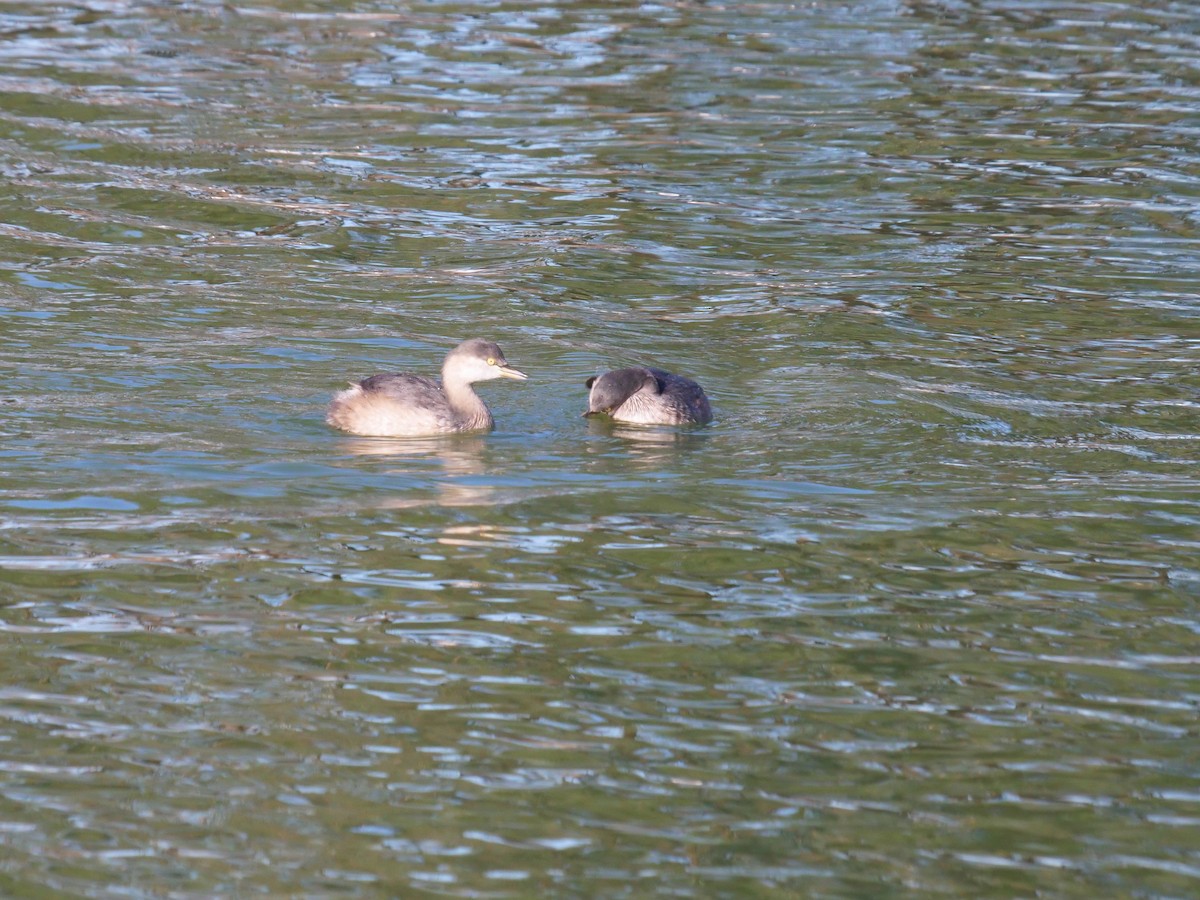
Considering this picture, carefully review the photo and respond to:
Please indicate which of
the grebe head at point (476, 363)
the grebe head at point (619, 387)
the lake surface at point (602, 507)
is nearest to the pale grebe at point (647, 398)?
the grebe head at point (619, 387)

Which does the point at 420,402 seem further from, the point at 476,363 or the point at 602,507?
the point at 602,507

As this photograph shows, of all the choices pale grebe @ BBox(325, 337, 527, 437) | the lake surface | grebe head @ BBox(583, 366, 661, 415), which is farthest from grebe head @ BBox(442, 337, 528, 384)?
grebe head @ BBox(583, 366, 661, 415)

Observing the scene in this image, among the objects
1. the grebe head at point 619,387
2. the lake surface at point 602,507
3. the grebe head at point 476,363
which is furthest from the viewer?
Answer: the grebe head at point 619,387

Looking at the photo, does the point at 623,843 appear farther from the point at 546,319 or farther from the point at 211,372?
the point at 546,319

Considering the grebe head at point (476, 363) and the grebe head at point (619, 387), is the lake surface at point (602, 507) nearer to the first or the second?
the grebe head at point (619, 387)

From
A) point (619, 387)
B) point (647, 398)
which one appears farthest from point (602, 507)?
point (619, 387)

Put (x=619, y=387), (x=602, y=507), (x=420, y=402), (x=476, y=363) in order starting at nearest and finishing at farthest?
1. (x=602, y=507)
2. (x=420, y=402)
3. (x=476, y=363)
4. (x=619, y=387)

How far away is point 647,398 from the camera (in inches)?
511

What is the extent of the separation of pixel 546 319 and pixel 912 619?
285 inches

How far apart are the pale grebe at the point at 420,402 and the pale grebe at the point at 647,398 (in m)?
0.72

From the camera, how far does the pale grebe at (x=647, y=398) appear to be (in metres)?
13.0

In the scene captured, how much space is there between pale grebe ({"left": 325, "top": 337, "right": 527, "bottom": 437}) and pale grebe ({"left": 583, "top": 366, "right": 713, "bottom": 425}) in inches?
28.2

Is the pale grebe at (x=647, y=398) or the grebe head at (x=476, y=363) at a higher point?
the grebe head at (x=476, y=363)

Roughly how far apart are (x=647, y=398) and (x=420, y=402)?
157 cm
